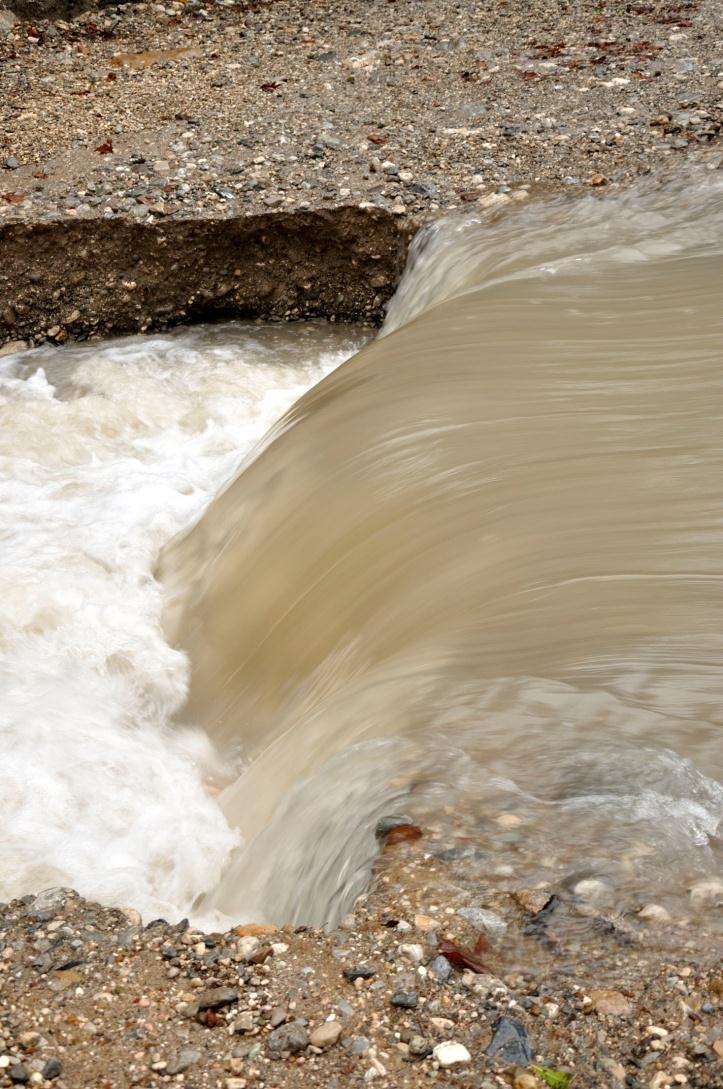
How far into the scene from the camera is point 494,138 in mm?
6141

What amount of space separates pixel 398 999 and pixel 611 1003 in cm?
41

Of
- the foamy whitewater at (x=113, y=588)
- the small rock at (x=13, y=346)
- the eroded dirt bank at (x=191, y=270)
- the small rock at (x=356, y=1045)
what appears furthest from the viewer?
the small rock at (x=13, y=346)

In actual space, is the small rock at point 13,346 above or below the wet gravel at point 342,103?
below

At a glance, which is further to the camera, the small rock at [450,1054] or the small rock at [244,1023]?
the small rock at [244,1023]

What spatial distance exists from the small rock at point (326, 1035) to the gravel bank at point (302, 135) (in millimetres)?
4370

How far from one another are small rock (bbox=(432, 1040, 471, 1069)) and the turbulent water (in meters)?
0.43

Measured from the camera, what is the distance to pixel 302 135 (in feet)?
21.0

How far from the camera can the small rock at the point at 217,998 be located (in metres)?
2.21

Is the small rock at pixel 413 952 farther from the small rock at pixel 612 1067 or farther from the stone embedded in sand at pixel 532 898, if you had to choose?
the small rock at pixel 612 1067

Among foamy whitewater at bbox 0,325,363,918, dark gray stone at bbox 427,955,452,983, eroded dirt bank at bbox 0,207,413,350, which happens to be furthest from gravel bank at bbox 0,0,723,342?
dark gray stone at bbox 427,955,452,983

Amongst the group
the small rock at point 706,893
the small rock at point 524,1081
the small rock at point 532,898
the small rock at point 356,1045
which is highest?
the small rock at point 706,893

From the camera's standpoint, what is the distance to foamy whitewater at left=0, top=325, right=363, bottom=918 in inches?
127

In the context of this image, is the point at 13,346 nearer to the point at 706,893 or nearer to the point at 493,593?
the point at 493,593

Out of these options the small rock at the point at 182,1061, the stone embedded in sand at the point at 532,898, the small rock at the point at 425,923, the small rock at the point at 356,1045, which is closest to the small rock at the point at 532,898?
the stone embedded in sand at the point at 532,898
